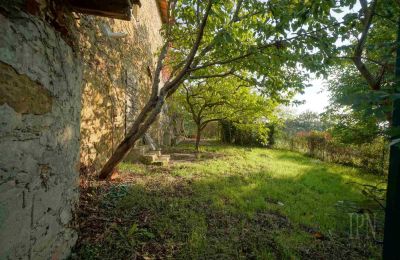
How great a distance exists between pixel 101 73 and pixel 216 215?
329 centimetres

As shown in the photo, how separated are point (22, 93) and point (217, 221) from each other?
9.00 ft

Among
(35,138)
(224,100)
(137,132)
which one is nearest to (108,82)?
(137,132)

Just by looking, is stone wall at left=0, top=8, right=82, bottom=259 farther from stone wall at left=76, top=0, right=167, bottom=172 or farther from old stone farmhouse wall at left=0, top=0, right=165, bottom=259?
stone wall at left=76, top=0, right=167, bottom=172

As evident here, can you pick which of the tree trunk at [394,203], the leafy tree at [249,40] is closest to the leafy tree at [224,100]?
the leafy tree at [249,40]

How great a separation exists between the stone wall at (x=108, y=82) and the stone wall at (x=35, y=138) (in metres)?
0.80

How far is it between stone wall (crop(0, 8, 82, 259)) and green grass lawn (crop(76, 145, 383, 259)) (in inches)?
26.5

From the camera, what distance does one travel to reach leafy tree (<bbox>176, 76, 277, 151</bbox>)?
7891 mm

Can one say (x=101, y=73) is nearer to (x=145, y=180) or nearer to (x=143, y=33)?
(x=145, y=180)

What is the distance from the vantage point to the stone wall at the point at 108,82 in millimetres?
3945

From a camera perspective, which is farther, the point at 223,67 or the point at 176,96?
the point at 176,96

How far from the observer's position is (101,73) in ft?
14.7

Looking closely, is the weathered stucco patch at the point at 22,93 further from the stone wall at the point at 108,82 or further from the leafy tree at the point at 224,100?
the leafy tree at the point at 224,100

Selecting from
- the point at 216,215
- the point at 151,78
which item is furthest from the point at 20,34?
the point at 151,78

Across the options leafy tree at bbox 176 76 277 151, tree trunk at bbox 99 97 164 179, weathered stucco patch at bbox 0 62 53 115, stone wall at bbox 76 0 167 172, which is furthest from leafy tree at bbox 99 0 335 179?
leafy tree at bbox 176 76 277 151
